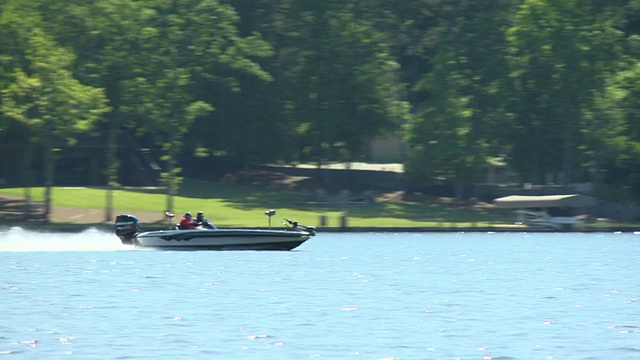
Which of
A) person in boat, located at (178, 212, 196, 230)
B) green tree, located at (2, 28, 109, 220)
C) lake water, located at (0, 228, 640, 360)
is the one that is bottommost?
lake water, located at (0, 228, 640, 360)

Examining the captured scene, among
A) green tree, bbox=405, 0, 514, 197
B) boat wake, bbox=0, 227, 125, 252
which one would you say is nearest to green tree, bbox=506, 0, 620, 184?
green tree, bbox=405, 0, 514, 197

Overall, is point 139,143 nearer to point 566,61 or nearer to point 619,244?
point 566,61

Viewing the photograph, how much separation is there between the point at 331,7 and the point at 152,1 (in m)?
16.2

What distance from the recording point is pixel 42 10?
83.9m

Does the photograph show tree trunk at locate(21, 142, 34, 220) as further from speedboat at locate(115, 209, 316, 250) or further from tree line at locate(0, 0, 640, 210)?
speedboat at locate(115, 209, 316, 250)

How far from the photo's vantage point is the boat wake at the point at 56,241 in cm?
6512

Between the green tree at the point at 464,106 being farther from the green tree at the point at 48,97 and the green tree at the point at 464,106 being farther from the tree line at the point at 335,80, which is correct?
the green tree at the point at 48,97

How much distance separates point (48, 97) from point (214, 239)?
24687 mm

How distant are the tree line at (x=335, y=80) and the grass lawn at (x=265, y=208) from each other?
2.85 metres

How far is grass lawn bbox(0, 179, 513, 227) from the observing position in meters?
85.2

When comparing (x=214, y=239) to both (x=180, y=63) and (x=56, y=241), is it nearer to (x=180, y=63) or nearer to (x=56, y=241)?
(x=56, y=241)

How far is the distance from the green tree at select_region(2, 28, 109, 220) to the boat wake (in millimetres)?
6459

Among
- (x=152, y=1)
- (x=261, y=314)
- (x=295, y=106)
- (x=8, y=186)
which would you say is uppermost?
(x=152, y=1)

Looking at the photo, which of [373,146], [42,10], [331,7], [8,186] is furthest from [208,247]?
[373,146]
